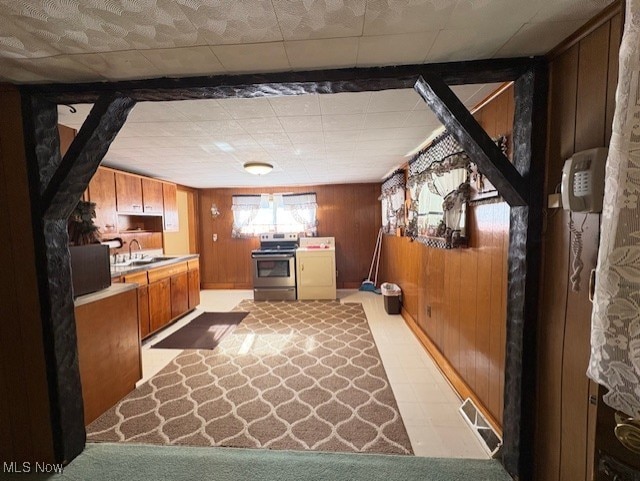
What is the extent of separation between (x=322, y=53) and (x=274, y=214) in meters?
4.42

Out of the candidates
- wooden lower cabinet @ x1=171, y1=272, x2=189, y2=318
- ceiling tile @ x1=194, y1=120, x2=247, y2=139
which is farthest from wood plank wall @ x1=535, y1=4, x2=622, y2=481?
wooden lower cabinet @ x1=171, y1=272, x2=189, y2=318

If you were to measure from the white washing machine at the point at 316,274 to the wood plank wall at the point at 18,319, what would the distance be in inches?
136

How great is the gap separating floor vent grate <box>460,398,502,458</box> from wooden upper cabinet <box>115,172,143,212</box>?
12.8ft

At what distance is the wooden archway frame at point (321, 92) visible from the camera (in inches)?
49.6

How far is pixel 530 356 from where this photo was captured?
1302 mm

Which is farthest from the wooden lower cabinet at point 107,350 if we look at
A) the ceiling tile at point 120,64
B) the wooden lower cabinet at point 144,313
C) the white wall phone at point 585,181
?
the white wall phone at point 585,181

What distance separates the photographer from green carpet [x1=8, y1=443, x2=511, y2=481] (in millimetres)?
1392

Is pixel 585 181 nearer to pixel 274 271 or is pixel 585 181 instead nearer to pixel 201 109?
pixel 201 109

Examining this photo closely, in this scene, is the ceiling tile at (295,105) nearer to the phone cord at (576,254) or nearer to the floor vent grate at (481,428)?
the phone cord at (576,254)

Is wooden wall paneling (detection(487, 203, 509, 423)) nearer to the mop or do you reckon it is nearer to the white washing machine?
the white washing machine

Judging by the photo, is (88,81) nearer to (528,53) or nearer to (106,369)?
(106,369)

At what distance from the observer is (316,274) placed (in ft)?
15.5

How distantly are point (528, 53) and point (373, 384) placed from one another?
227 centimetres

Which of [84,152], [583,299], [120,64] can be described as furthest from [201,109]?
[583,299]
